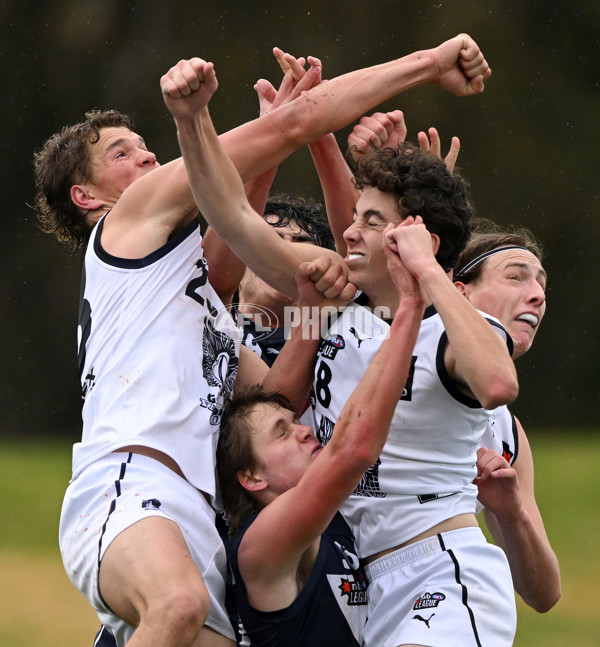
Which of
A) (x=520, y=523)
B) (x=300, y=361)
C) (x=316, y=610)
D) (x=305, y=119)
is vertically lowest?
(x=520, y=523)

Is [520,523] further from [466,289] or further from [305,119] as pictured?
[305,119]

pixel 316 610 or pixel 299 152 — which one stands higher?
pixel 299 152

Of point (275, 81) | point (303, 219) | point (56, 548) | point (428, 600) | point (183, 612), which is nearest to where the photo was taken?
point (183, 612)

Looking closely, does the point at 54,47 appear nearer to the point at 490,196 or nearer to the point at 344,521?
the point at 490,196

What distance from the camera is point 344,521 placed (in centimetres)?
341

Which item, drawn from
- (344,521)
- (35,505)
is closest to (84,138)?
(344,521)

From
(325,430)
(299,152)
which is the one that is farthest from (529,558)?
(299,152)

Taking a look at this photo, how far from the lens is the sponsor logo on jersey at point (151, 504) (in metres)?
3.05

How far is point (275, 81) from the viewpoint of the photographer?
9406 mm

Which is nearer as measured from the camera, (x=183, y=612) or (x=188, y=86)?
(x=183, y=612)

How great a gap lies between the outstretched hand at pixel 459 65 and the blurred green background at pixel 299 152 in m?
5.39

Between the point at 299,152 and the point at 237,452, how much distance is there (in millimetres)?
6442

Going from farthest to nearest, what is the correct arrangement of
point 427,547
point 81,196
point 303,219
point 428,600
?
1. point 303,219
2. point 81,196
3. point 427,547
4. point 428,600

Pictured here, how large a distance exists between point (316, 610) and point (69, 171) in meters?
1.90
